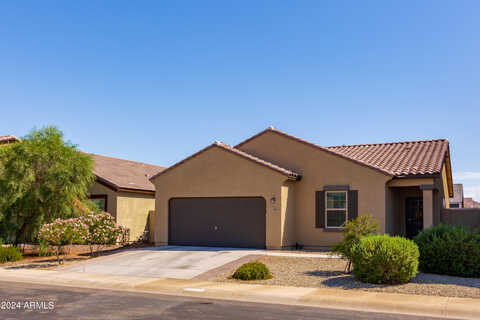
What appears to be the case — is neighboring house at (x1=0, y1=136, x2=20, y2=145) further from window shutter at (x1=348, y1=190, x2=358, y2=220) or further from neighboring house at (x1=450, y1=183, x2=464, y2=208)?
neighboring house at (x1=450, y1=183, x2=464, y2=208)

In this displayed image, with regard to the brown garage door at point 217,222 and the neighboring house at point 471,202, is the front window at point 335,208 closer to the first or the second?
the brown garage door at point 217,222

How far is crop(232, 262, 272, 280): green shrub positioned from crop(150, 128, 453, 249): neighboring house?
6451mm

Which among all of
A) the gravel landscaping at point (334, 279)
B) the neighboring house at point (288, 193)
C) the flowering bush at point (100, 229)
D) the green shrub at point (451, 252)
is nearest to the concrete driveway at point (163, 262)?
the flowering bush at point (100, 229)

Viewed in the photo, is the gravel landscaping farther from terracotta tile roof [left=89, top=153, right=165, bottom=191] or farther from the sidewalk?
terracotta tile roof [left=89, top=153, right=165, bottom=191]

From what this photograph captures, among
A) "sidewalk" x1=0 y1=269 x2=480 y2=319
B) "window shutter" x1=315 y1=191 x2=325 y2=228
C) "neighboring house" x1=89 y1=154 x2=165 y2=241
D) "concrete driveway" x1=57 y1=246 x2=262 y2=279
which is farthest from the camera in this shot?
"neighboring house" x1=89 y1=154 x2=165 y2=241

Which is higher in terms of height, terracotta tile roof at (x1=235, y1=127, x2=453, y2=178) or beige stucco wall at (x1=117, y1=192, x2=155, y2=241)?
terracotta tile roof at (x1=235, y1=127, x2=453, y2=178)

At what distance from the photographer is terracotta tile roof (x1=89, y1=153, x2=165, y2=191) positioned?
26.0 m

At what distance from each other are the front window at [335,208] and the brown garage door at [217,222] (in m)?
2.85

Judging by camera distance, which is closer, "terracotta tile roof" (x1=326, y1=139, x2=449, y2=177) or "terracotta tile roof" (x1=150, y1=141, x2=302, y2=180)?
"terracotta tile roof" (x1=326, y1=139, x2=449, y2=177)

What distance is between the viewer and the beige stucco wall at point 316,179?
20609 millimetres

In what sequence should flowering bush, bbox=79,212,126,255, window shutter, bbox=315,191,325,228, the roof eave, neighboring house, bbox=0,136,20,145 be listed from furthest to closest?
neighboring house, bbox=0,136,20,145 < window shutter, bbox=315,191,325,228 < the roof eave < flowering bush, bbox=79,212,126,255

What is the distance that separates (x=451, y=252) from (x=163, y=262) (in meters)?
9.67

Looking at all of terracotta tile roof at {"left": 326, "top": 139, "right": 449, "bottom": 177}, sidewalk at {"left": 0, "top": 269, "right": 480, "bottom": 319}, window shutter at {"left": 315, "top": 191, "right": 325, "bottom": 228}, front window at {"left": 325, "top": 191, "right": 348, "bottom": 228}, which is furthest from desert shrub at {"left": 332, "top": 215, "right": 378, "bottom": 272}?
window shutter at {"left": 315, "top": 191, "right": 325, "bottom": 228}

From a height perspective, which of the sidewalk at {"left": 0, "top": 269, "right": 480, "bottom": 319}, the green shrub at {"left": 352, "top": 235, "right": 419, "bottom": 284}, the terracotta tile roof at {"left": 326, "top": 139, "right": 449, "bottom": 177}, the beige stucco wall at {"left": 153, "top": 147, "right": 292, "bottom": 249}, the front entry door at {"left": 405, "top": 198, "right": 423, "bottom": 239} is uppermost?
the terracotta tile roof at {"left": 326, "top": 139, "right": 449, "bottom": 177}
